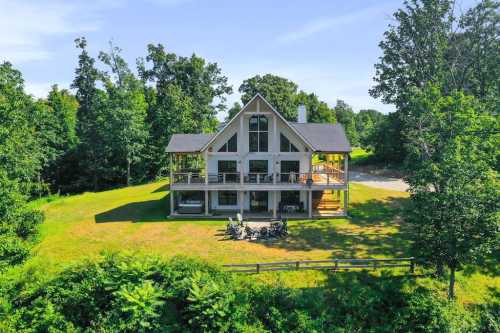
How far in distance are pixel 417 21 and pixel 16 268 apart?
112 feet

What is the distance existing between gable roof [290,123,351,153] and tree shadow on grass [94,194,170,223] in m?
13.3

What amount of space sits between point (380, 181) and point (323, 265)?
2842 centimetres

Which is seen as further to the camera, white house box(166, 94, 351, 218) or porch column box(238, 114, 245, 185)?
white house box(166, 94, 351, 218)

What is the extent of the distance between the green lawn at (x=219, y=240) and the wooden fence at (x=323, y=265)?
0.38 m

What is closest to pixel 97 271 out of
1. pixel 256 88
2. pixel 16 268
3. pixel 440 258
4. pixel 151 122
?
pixel 16 268

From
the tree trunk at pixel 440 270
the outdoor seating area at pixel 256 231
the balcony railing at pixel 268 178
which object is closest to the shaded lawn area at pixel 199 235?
the outdoor seating area at pixel 256 231

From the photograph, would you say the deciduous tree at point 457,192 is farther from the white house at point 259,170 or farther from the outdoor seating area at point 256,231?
the white house at point 259,170

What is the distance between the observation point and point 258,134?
27.3 m

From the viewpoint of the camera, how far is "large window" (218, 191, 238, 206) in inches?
1118

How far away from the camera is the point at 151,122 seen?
49719mm

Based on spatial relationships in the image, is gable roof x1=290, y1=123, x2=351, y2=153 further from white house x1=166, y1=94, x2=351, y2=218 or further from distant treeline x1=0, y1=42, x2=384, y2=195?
distant treeline x1=0, y1=42, x2=384, y2=195

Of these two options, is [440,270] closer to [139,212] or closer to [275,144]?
[275,144]

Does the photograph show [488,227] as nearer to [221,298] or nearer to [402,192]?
[221,298]

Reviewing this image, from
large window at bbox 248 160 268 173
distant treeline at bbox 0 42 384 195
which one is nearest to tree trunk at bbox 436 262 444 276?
large window at bbox 248 160 268 173
